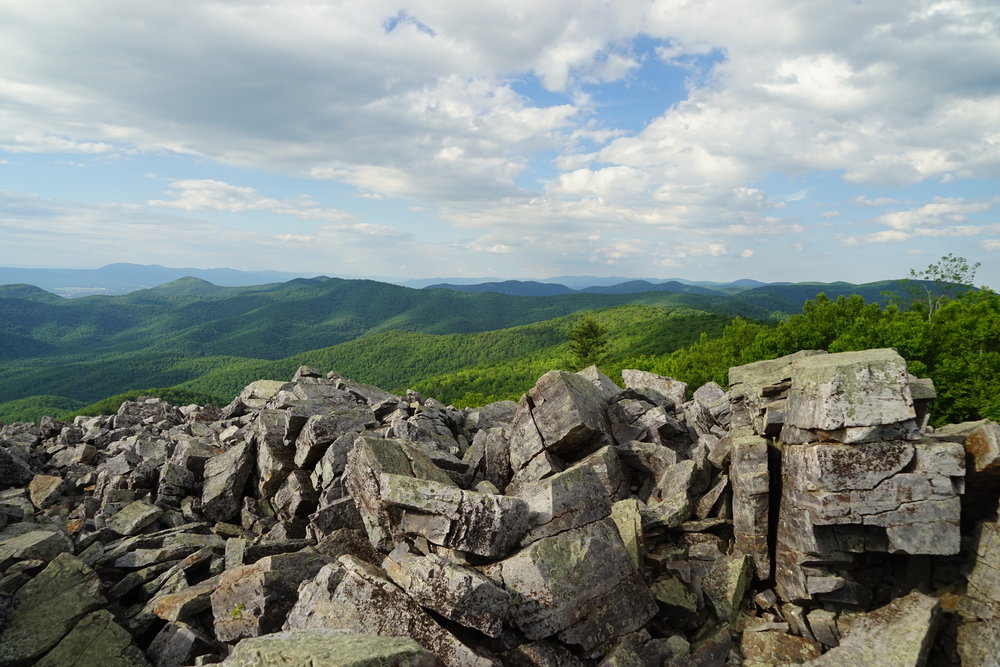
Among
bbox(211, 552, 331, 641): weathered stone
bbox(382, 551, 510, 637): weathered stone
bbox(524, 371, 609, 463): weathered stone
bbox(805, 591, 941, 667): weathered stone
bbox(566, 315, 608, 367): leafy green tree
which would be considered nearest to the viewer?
bbox(382, 551, 510, 637): weathered stone

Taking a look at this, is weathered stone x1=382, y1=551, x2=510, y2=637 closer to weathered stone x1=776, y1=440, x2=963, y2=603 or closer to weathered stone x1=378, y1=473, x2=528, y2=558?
weathered stone x1=378, y1=473, x2=528, y2=558

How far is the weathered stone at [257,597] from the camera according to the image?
47.1 ft

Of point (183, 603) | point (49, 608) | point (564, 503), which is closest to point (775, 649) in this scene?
point (564, 503)

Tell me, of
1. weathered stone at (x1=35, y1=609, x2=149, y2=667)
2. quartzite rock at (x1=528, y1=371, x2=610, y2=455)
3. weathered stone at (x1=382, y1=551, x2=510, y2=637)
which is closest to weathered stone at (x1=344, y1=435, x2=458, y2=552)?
weathered stone at (x1=382, y1=551, x2=510, y2=637)

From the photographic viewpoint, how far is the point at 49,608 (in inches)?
579

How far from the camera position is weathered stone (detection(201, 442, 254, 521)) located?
75.9 feet

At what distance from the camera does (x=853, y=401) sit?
1647 cm

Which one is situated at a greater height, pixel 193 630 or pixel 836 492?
pixel 836 492

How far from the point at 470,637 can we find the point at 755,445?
12.8 metres

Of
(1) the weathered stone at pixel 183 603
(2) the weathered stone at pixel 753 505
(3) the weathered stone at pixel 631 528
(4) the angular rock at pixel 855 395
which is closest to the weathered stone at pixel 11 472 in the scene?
(1) the weathered stone at pixel 183 603

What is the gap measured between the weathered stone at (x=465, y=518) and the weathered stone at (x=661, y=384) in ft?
59.1

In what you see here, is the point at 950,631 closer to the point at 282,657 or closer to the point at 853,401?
the point at 853,401

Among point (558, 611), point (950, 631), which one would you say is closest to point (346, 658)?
point (558, 611)

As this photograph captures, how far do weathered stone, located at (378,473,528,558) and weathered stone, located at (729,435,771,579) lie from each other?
29.4 ft
